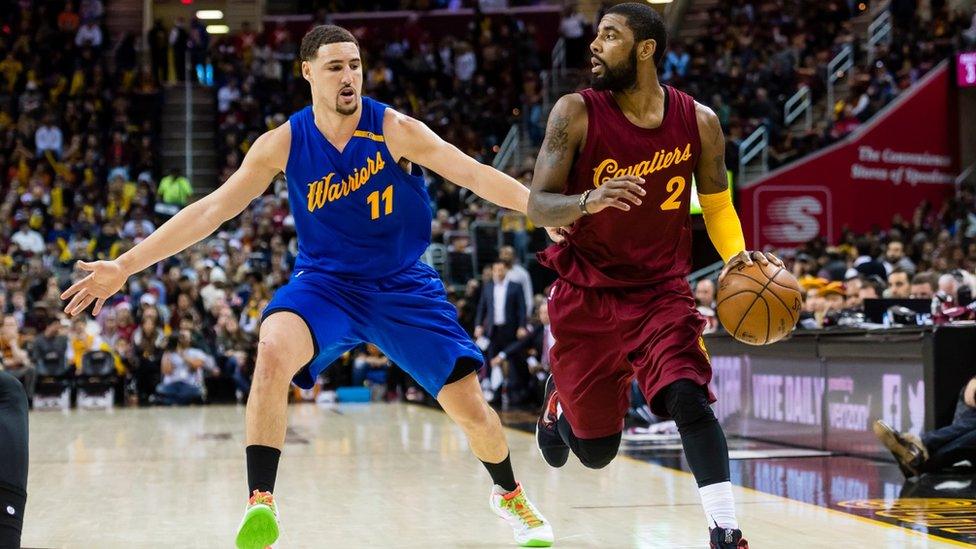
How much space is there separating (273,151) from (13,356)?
11.2m

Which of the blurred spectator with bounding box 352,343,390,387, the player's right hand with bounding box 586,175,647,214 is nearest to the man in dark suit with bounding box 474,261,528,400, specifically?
the blurred spectator with bounding box 352,343,390,387

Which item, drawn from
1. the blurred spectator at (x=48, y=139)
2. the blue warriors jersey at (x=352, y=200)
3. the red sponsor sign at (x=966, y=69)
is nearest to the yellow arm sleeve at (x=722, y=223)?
the blue warriors jersey at (x=352, y=200)

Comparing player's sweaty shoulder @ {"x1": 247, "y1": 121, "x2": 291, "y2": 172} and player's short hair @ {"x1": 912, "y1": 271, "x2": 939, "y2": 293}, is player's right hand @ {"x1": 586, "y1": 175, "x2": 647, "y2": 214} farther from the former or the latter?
player's short hair @ {"x1": 912, "y1": 271, "x2": 939, "y2": 293}

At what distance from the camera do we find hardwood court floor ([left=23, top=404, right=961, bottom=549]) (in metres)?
5.89

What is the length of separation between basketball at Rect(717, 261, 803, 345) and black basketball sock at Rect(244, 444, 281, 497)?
1819 mm

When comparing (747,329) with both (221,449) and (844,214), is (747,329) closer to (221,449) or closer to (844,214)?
(221,449)

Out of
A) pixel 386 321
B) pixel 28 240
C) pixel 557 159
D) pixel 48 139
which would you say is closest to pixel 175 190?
pixel 28 240

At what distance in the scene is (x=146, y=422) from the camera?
14.0 m

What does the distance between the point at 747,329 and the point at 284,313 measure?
6.11 feet

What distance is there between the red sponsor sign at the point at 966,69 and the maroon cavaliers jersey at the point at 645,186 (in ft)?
60.8

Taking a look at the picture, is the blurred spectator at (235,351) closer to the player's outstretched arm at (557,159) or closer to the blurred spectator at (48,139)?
the blurred spectator at (48,139)

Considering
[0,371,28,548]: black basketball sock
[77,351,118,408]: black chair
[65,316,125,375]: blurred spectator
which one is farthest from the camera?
[65,316,125,375]: blurred spectator

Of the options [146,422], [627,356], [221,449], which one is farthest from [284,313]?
Answer: [146,422]

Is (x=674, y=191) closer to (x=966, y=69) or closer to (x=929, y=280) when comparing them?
(x=929, y=280)
